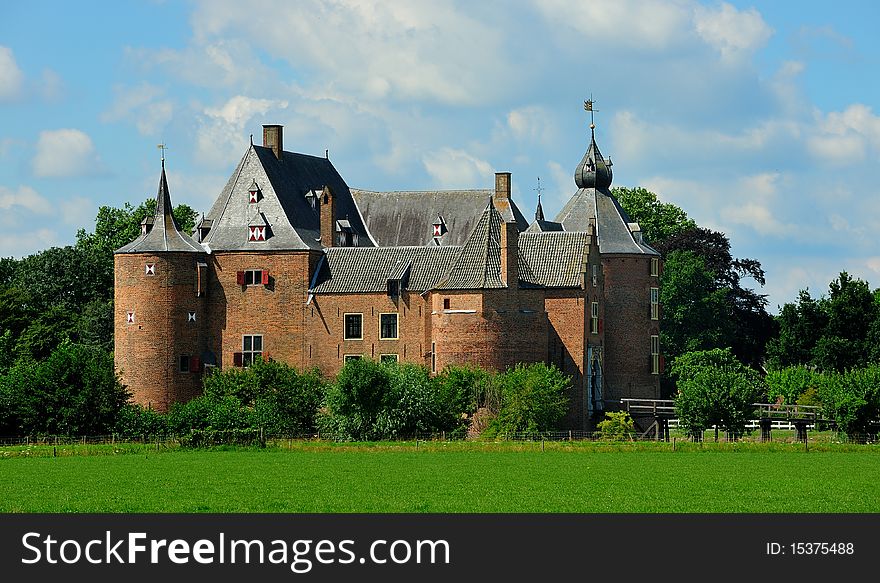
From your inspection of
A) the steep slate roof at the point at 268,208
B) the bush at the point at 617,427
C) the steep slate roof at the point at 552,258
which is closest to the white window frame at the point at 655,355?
the bush at the point at 617,427

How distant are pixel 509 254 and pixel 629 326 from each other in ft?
29.5

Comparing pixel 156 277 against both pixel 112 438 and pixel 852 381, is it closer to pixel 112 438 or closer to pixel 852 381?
pixel 112 438

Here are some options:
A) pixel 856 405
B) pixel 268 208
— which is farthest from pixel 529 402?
pixel 268 208

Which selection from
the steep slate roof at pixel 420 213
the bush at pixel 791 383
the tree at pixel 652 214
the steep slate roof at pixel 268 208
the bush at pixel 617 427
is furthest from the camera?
the tree at pixel 652 214

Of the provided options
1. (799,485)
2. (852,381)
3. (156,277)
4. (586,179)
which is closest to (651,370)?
(586,179)

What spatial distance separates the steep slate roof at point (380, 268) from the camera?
6662cm

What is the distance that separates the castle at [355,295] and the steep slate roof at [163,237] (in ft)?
0.26

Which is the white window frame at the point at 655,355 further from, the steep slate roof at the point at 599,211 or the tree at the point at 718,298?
the tree at the point at 718,298

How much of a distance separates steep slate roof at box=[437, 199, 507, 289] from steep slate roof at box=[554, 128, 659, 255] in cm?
796

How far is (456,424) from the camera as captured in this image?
2334 inches

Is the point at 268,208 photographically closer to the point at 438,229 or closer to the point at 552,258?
the point at 438,229

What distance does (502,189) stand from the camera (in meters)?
72.4

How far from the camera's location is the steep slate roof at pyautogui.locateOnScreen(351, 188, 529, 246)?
72688mm

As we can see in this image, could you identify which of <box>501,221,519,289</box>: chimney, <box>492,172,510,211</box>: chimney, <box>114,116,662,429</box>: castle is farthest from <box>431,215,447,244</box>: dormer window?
<box>501,221,519,289</box>: chimney
